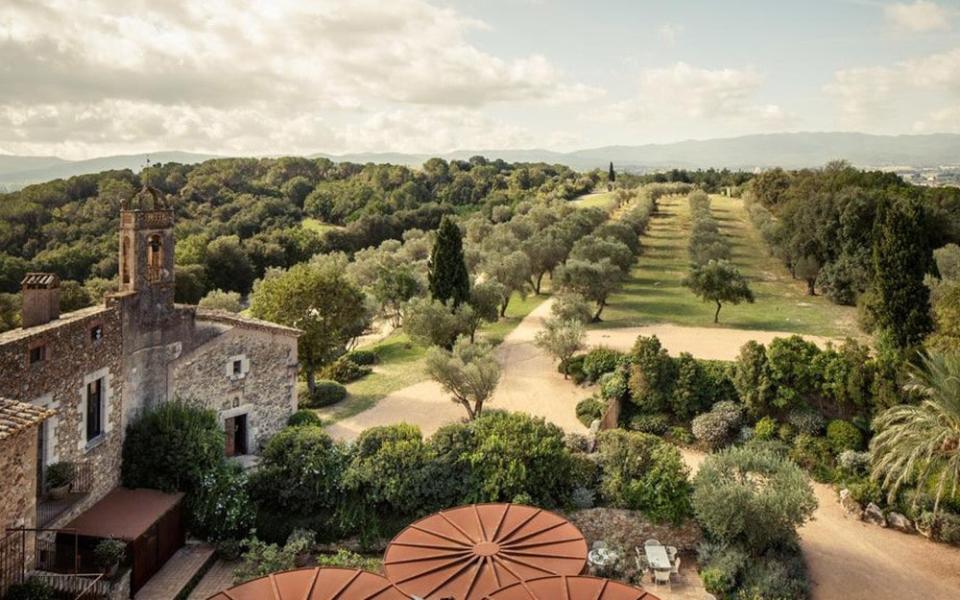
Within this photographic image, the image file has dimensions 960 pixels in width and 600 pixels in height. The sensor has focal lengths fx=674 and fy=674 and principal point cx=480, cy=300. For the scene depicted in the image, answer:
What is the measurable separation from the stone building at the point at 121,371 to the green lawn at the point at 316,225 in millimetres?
68024

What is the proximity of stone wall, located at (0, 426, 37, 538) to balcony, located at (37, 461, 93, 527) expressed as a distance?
8.50ft

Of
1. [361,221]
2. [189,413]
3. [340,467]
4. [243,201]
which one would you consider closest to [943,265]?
[340,467]

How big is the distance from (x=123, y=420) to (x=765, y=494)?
18.2 meters

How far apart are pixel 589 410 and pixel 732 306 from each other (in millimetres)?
21306

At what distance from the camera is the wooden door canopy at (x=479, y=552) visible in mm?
11445

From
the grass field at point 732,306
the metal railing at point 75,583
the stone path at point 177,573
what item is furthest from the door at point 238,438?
the grass field at point 732,306

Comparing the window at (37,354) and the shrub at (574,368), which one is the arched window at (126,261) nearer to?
the window at (37,354)

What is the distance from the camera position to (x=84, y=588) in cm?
1417

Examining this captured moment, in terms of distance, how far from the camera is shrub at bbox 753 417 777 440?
983 inches

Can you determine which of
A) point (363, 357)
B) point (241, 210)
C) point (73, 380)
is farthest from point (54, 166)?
point (73, 380)

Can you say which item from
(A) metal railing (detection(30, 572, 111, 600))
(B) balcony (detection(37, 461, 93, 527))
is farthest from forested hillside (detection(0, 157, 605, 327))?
(A) metal railing (detection(30, 572, 111, 600))

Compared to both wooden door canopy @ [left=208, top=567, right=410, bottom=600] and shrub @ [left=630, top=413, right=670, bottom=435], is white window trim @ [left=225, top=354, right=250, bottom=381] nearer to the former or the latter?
wooden door canopy @ [left=208, top=567, right=410, bottom=600]

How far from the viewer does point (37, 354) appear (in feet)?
52.9

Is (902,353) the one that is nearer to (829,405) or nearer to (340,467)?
(829,405)
